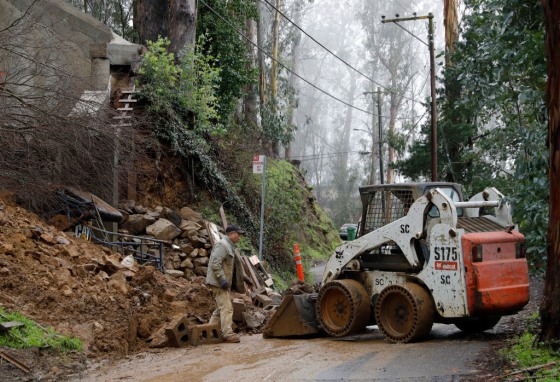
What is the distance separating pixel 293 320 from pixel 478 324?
294 centimetres

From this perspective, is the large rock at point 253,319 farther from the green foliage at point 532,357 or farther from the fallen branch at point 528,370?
the fallen branch at point 528,370

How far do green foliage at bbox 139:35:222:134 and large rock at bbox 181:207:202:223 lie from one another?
124 inches

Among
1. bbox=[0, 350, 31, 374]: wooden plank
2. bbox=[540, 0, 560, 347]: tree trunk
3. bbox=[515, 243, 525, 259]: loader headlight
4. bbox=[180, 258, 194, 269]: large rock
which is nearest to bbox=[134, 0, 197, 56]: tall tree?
bbox=[180, 258, 194, 269]: large rock

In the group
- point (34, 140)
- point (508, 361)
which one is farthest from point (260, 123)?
point (508, 361)

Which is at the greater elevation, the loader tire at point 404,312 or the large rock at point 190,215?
the large rock at point 190,215

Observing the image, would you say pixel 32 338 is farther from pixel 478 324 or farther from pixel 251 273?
pixel 251 273

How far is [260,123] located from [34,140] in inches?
1178

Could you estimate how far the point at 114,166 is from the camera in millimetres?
18469

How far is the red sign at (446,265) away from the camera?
1114 centimetres

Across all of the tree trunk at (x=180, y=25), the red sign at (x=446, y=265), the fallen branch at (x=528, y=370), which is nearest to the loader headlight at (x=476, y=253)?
the red sign at (x=446, y=265)

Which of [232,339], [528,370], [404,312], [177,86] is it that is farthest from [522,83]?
[177,86]

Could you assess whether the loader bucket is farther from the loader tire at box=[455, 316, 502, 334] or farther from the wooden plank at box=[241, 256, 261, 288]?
the wooden plank at box=[241, 256, 261, 288]

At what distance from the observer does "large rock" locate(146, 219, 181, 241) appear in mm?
18656

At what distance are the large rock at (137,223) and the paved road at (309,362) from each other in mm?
6932
